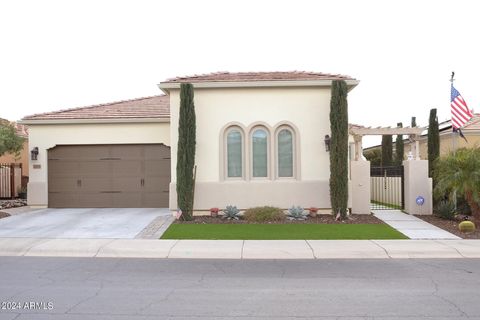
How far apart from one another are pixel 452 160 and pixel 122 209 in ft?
37.8

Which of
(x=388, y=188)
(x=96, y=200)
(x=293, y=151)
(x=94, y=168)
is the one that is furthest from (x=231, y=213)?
(x=388, y=188)

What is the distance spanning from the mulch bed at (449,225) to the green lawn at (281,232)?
1.63 m

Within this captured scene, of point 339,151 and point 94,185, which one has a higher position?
point 339,151

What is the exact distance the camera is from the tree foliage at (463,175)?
12.8 m

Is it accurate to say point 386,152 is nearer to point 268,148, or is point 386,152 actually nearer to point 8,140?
point 268,148

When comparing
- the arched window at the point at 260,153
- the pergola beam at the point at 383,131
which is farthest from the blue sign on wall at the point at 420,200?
the arched window at the point at 260,153

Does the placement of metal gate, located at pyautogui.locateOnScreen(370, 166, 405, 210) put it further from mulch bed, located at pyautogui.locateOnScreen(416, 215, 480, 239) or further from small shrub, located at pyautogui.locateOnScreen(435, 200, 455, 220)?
small shrub, located at pyautogui.locateOnScreen(435, 200, 455, 220)

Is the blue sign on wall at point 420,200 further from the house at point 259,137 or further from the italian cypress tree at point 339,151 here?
the house at point 259,137

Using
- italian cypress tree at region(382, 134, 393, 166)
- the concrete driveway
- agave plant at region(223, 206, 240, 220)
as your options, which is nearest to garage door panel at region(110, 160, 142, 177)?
the concrete driveway

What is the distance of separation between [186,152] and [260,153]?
2728mm

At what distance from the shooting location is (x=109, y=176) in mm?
17219

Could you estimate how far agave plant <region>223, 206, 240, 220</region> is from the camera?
14.1 metres

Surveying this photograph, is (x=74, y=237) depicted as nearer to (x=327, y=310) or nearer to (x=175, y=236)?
(x=175, y=236)


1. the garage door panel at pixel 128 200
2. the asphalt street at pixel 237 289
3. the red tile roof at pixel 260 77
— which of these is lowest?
the asphalt street at pixel 237 289
